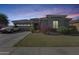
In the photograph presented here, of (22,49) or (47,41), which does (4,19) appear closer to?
(22,49)

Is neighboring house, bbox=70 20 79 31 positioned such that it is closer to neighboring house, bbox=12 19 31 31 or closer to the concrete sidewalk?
the concrete sidewalk

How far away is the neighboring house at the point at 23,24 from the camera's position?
8.38 meters

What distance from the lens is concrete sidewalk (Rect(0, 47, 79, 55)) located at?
800 cm

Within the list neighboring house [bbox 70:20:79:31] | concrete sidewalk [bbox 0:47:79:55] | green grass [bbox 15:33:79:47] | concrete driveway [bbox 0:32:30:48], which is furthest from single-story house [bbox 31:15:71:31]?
concrete sidewalk [bbox 0:47:79:55]

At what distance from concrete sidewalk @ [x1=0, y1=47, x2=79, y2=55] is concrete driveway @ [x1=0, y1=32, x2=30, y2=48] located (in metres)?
0.19

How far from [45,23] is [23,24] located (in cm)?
71

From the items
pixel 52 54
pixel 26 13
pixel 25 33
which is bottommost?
pixel 52 54

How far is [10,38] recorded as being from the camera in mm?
8641

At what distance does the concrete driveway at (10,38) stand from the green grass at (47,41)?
0.50ft

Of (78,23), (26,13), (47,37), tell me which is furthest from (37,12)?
(78,23)
